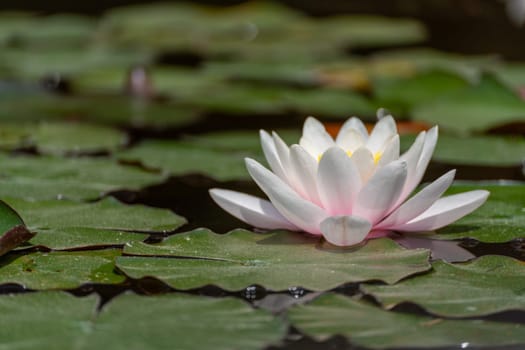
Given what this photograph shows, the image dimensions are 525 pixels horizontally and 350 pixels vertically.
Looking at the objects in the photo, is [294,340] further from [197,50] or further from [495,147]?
[197,50]

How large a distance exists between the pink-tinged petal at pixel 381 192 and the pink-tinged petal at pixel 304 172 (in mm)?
67

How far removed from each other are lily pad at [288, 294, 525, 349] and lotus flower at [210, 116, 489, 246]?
0.62ft

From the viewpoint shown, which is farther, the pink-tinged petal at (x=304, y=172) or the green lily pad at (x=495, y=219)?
the green lily pad at (x=495, y=219)

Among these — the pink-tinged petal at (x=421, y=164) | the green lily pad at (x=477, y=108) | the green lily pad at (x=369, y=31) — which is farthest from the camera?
the green lily pad at (x=369, y=31)

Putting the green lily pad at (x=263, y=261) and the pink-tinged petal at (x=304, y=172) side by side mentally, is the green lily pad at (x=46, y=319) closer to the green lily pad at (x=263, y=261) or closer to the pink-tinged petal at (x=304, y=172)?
the green lily pad at (x=263, y=261)

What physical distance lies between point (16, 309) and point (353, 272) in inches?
16.8

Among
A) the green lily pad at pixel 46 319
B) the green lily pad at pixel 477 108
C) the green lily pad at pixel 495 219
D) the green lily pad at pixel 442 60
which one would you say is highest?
the green lily pad at pixel 442 60

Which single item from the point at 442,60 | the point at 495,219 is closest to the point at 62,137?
the point at 495,219

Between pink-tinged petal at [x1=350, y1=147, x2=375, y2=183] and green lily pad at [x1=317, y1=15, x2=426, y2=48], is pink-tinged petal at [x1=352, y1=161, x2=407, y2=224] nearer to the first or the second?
pink-tinged petal at [x1=350, y1=147, x2=375, y2=183]

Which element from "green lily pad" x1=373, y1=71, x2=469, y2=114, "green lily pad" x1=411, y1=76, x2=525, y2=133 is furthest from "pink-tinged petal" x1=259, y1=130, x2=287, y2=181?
"green lily pad" x1=373, y1=71, x2=469, y2=114

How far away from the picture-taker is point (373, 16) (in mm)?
4840

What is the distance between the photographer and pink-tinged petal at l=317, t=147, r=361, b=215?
3.85 ft

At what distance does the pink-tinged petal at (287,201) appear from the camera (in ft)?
3.92

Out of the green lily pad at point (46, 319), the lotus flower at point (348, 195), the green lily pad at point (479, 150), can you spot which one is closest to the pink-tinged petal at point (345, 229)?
the lotus flower at point (348, 195)
